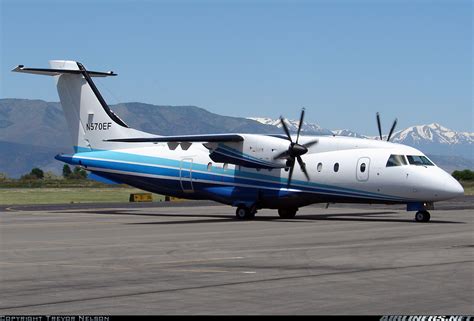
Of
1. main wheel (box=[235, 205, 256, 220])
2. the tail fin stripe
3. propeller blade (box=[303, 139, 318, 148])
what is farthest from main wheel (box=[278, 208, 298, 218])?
the tail fin stripe

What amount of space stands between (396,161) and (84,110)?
1989 centimetres

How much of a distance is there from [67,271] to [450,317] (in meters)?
10.0

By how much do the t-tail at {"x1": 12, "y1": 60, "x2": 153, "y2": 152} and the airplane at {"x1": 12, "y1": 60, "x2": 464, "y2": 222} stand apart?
59mm

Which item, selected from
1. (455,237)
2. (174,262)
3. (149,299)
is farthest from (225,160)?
(149,299)

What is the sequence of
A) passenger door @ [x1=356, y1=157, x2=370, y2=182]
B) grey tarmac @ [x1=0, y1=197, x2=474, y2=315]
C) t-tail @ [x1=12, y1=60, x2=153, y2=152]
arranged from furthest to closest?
t-tail @ [x1=12, y1=60, x2=153, y2=152] → passenger door @ [x1=356, y1=157, x2=370, y2=182] → grey tarmac @ [x1=0, y1=197, x2=474, y2=315]

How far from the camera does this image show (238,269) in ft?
64.6

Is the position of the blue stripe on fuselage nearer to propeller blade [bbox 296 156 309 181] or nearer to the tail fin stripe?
propeller blade [bbox 296 156 309 181]

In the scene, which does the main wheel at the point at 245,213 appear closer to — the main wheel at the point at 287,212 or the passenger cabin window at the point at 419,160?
the main wheel at the point at 287,212

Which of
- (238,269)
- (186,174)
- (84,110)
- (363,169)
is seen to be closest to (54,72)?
(84,110)

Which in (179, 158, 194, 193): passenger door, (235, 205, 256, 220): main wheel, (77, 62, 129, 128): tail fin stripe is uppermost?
(77, 62, 129, 128): tail fin stripe

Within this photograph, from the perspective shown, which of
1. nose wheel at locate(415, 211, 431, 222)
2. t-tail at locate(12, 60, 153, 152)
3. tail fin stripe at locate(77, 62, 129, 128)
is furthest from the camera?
tail fin stripe at locate(77, 62, 129, 128)

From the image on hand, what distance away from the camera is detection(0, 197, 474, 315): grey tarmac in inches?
560

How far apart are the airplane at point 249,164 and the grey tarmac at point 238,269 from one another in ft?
11.2

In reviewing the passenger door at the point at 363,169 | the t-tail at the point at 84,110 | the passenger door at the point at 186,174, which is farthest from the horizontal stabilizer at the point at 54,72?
the passenger door at the point at 363,169
